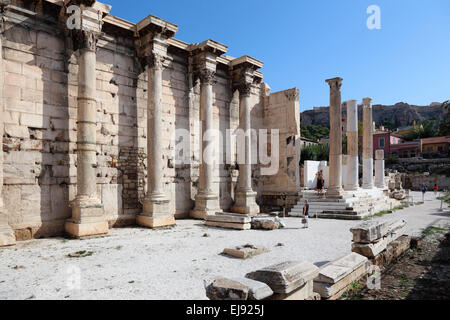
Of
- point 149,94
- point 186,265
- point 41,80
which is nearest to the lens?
point 186,265

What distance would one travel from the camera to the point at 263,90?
1546 cm

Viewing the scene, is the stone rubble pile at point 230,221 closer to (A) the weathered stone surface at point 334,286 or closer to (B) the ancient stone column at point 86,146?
(B) the ancient stone column at point 86,146

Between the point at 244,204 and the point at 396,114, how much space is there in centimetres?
9095

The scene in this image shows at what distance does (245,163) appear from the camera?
13.5 metres

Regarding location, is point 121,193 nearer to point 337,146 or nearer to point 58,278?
point 58,278

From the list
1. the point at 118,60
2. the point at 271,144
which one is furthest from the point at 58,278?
the point at 271,144

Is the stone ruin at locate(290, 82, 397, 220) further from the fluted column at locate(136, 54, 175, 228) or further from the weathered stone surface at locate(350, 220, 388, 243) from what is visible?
the fluted column at locate(136, 54, 175, 228)

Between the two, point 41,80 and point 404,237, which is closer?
point 404,237

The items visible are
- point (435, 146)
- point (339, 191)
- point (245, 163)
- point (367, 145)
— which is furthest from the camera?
point (435, 146)

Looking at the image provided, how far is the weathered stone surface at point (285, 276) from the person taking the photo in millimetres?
3544

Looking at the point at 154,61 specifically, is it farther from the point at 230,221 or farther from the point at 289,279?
the point at 289,279

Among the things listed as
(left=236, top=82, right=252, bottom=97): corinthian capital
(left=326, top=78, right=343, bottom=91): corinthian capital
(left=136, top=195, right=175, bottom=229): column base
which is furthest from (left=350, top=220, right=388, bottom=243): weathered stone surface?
(left=326, top=78, right=343, bottom=91): corinthian capital

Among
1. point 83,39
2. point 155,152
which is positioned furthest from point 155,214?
point 83,39

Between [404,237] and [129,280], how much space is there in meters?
6.65
